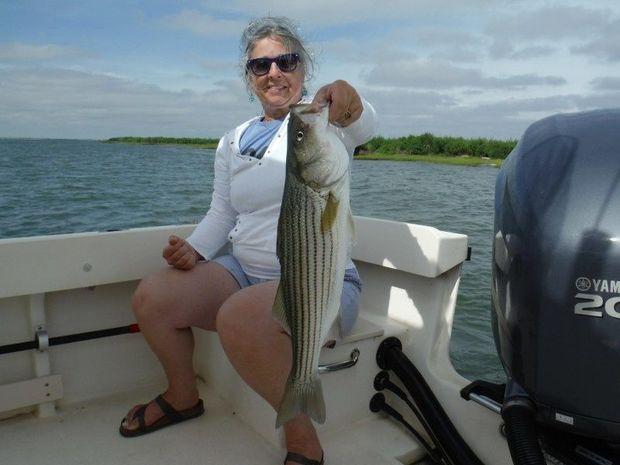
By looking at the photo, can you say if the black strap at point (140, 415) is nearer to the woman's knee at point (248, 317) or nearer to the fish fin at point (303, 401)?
the woman's knee at point (248, 317)

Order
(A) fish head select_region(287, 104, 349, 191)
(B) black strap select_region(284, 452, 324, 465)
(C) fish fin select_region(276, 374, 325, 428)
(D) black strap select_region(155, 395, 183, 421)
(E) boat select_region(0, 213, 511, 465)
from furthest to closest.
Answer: (D) black strap select_region(155, 395, 183, 421)
(E) boat select_region(0, 213, 511, 465)
(B) black strap select_region(284, 452, 324, 465)
(C) fish fin select_region(276, 374, 325, 428)
(A) fish head select_region(287, 104, 349, 191)

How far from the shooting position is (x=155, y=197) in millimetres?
16484

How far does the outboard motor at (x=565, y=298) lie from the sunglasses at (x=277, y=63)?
1119mm

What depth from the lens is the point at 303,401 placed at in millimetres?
1830

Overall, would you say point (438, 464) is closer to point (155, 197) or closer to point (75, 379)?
point (75, 379)

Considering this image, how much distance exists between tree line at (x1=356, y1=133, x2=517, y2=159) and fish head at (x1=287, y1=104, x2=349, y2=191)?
47056 mm

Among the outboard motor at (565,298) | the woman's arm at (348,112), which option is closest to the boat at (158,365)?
the outboard motor at (565,298)

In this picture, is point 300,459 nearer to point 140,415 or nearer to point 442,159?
point 140,415

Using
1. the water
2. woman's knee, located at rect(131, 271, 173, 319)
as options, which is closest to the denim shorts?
woman's knee, located at rect(131, 271, 173, 319)

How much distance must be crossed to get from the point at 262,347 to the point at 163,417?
88 centimetres

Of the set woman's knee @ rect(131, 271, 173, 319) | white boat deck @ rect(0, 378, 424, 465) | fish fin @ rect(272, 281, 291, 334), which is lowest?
white boat deck @ rect(0, 378, 424, 465)

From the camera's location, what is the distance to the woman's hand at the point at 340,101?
1.85m

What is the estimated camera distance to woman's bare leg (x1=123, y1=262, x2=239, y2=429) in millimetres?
2416

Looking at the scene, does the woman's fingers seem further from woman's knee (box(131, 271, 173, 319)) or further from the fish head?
the fish head
